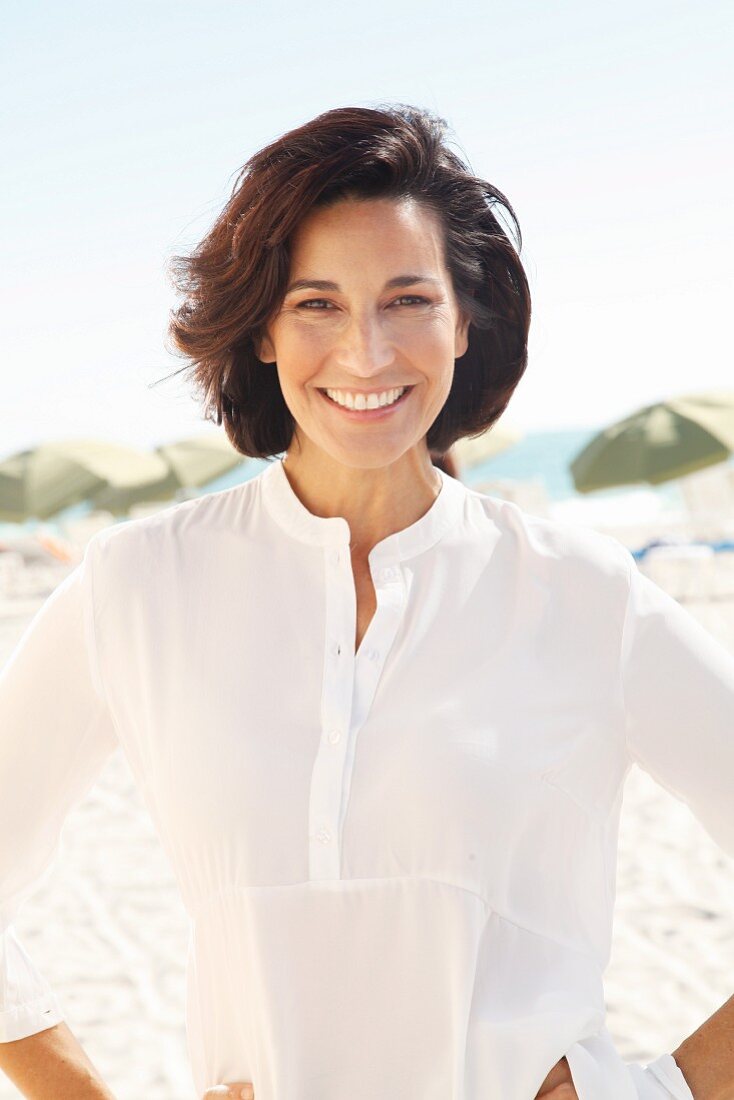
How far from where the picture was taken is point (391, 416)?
58.5 inches

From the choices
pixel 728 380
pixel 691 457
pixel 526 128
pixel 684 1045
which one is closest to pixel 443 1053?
pixel 684 1045

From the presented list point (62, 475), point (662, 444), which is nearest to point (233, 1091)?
point (662, 444)

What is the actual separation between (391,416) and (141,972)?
3090 millimetres

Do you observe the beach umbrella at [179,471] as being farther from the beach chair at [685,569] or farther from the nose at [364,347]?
the nose at [364,347]

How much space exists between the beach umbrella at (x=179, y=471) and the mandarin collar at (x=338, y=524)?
14.4m

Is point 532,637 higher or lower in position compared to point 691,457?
higher

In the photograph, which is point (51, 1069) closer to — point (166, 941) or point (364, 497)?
point (364, 497)

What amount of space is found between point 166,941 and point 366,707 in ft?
10.4

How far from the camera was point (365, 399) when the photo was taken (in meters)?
1.46

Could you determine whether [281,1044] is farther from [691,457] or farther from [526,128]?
[526,128]

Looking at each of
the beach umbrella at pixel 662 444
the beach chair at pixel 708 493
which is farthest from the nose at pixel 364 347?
the beach chair at pixel 708 493

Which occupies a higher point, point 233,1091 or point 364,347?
point 364,347

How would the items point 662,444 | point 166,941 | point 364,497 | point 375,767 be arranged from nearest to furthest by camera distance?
point 375,767, point 364,497, point 166,941, point 662,444

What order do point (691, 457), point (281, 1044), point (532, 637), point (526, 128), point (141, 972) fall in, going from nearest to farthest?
point (281, 1044) → point (532, 637) → point (141, 972) → point (691, 457) → point (526, 128)
